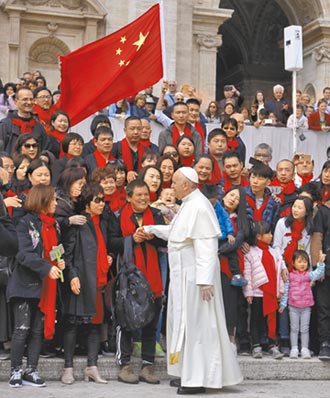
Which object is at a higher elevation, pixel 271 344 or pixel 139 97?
pixel 139 97

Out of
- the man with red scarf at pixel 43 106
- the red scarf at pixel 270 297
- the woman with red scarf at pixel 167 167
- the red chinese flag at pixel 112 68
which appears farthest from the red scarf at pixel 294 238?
the man with red scarf at pixel 43 106

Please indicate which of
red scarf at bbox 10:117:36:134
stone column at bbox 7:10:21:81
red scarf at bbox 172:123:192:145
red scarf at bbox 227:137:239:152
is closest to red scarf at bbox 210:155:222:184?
red scarf at bbox 172:123:192:145

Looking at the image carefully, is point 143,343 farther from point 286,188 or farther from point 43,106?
point 43,106

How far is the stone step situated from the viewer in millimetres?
8180

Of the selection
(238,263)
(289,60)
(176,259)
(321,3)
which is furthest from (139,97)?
(321,3)

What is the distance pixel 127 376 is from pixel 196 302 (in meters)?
1.05

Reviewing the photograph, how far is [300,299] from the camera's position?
9.14m

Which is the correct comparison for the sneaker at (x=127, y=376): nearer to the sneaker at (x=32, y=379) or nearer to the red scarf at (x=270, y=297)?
the sneaker at (x=32, y=379)

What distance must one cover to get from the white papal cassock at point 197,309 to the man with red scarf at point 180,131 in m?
3.45

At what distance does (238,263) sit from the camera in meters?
9.05

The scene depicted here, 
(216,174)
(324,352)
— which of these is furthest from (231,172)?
(324,352)

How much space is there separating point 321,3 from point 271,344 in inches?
735

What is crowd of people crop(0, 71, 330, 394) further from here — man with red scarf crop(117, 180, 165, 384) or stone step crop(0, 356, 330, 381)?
stone step crop(0, 356, 330, 381)

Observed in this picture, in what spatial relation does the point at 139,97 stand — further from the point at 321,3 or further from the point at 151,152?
the point at 321,3
